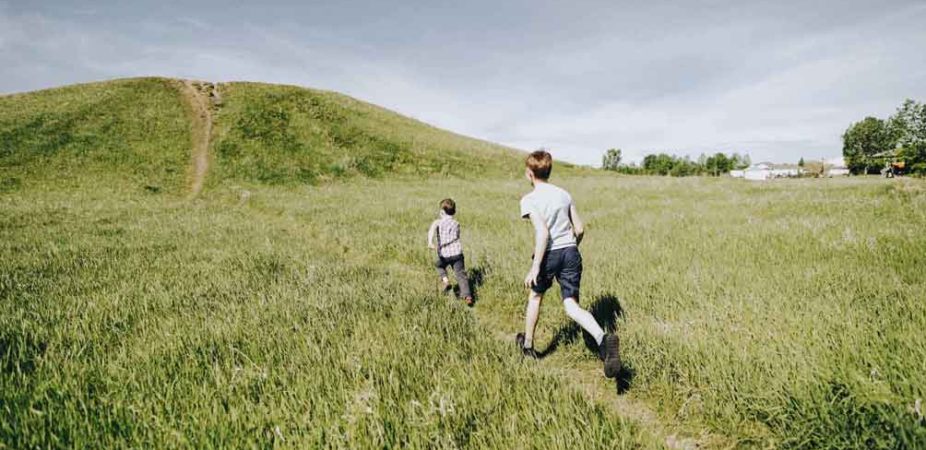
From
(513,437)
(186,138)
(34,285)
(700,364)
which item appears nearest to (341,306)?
(513,437)

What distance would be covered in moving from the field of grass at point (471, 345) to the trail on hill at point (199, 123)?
21024 mm

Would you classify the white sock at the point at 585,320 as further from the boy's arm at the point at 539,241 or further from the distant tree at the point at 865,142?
the distant tree at the point at 865,142

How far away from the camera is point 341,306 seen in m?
5.23

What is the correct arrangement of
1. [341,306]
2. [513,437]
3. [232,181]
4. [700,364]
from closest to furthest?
[513,437] → [700,364] → [341,306] → [232,181]

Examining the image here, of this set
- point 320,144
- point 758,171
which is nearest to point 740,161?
point 758,171

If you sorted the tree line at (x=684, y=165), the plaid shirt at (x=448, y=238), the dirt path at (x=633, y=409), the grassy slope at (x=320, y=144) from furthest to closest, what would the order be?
1. the tree line at (x=684, y=165)
2. the grassy slope at (x=320, y=144)
3. the plaid shirt at (x=448, y=238)
4. the dirt path at (x=633, y=409)

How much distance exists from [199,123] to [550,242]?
145ft

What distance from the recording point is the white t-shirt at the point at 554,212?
4270mm

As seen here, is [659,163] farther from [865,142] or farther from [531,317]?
[531,317]

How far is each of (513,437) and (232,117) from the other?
44.8 metres

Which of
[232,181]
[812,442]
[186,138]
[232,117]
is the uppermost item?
[232,117]

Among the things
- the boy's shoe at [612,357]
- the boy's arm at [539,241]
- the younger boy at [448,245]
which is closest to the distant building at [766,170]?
the younger boy at [448,245]

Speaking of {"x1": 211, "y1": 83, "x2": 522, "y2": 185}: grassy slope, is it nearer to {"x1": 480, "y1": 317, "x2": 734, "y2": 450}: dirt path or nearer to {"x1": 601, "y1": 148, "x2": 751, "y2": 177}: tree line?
{"x1": 480, "y1": 317, "x2": 734, "y2": 450}: dirt path

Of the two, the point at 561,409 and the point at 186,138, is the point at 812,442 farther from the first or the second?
the point at 186,138
